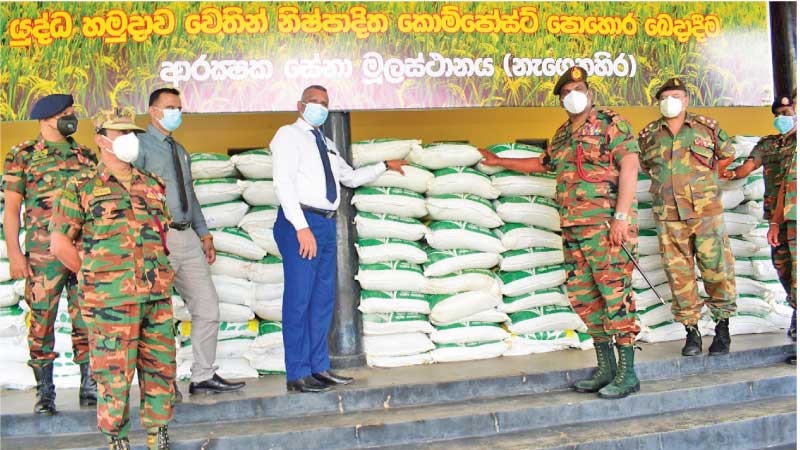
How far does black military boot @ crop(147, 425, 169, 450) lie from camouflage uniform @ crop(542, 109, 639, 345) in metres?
2.17

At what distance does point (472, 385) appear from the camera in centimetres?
393

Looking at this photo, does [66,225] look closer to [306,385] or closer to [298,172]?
[298,172]

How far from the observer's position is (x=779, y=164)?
465 centimetres

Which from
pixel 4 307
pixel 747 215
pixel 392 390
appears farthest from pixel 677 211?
pixel 4 307

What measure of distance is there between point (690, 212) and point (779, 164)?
810 mm

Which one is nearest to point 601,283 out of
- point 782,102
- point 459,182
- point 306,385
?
point 459,182

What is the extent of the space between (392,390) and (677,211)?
2.03 m

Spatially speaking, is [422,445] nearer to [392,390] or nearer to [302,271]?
[392,390]

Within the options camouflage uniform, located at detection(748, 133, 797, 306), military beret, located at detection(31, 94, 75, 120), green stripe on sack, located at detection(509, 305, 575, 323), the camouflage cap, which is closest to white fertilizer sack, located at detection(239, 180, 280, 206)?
military beret, located at detection(31, 94, 75, 120)

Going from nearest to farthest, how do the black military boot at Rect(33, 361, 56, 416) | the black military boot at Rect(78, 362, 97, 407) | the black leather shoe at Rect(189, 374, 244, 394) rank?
1. the black military boot at Rect(33, 361, 56, 416)
2. the black military boot at Rect(78, 362, 97, 407)
3. the black leather shoe at Rect(189, 374, 244, 394)

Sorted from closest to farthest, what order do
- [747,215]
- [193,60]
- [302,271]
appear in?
[302,271]
[193,60]
[747,215]

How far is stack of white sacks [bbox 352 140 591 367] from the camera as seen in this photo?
172 inches

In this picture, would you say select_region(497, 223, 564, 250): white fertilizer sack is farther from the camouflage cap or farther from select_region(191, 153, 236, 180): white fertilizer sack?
the camouflage cap

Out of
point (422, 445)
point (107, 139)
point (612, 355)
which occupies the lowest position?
point (422, 445)
